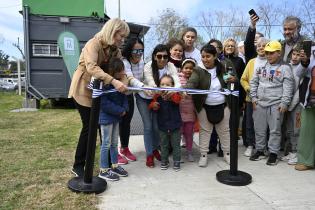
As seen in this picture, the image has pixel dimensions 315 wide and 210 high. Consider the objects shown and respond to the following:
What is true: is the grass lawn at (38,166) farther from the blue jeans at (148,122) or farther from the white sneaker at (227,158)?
the white sneaker at (227,158)

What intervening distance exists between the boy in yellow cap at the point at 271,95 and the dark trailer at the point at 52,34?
6.38m

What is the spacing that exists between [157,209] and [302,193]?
1615mm

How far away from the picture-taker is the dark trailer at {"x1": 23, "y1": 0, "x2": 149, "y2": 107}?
10594mm

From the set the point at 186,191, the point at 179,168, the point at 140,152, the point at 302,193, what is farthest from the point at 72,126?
the point at 302,193

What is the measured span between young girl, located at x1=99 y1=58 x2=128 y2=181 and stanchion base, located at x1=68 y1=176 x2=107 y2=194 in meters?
0.25

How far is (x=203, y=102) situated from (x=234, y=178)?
1.11 meters

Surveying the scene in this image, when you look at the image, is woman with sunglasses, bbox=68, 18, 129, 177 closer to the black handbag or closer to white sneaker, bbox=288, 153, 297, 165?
the black handbag

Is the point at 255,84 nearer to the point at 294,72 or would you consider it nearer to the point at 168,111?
the point at 294,72

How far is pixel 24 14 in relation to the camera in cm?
1031

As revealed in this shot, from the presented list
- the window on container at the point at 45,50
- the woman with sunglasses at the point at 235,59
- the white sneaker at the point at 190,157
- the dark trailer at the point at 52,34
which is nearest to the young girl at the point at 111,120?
the white sneaker at the point at 190,157

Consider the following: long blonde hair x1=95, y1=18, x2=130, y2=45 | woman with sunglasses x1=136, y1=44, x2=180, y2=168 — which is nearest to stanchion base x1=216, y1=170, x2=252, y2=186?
woman with sunglasses x1=136, y1=44, x2=180, y2=168

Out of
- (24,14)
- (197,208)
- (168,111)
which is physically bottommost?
(197,208)

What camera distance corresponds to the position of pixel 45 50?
35.2ft

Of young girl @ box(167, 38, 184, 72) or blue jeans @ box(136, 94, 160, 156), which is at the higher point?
young girl @ box(167, 38, 184, 72)
